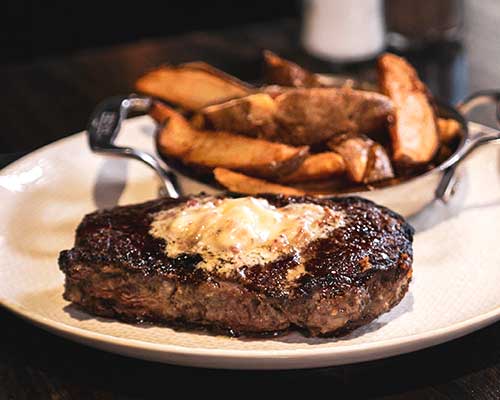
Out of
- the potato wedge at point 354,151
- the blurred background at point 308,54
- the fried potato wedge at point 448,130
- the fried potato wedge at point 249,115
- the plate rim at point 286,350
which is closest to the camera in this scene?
the plate rim at point 286,350

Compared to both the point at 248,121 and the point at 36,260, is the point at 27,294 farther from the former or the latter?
the point at 248,121

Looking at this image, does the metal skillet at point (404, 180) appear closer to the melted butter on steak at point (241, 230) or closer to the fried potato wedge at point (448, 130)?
the fried potato wedge at point (448, 130)

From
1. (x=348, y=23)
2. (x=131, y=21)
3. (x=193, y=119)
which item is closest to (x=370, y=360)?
(x=193, y=119)

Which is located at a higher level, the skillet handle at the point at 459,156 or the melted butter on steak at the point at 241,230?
the melted butter on steak at the point at 241,230

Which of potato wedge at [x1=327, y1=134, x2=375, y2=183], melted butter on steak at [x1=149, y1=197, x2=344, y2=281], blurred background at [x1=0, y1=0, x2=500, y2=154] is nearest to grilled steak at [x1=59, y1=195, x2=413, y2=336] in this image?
melted butter on steak at [x1=149, y1=197, x2=344, y2=281]

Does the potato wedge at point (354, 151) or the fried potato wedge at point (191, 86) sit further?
the fried potato wedge at point (191, 86)

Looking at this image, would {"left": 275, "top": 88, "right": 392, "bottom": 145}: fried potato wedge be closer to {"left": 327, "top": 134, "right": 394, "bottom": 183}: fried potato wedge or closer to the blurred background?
{"left": 327, "top": 134, "right": 394, "bottom": 183}: fried potato wedge

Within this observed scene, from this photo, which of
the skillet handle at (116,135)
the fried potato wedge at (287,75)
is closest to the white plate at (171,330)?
the skillet handle at (116,135)
